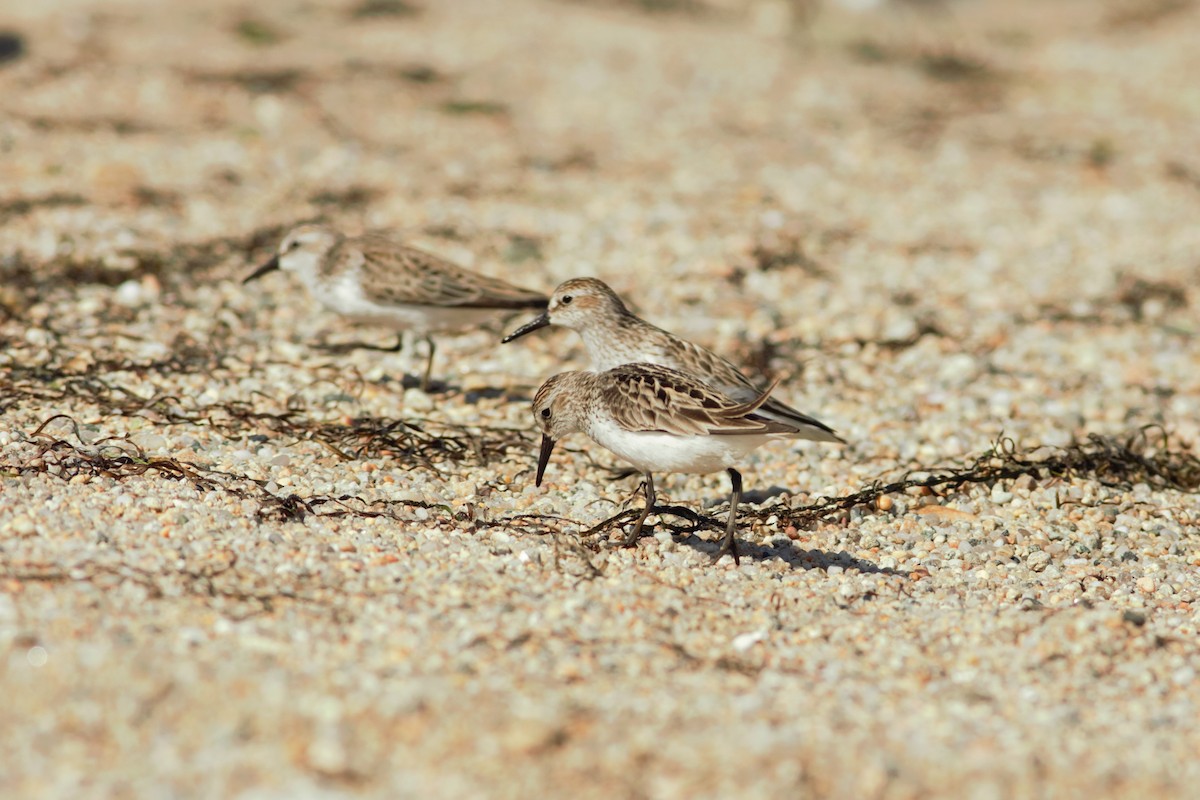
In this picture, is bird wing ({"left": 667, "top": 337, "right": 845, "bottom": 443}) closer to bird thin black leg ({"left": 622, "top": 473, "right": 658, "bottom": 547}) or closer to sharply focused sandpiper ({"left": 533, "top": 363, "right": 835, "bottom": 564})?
sharply focused sandpiper ({"left": 533, "top": 363, "right": 835, "bottom": 564})

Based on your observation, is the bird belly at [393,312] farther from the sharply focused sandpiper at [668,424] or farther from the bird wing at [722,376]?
the sharply focused sandpiper at [668,424]

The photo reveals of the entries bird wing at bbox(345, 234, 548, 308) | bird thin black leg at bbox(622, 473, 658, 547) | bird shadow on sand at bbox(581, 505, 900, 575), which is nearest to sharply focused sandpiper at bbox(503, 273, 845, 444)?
bird wing at bbox(345, 234, 548, 308)

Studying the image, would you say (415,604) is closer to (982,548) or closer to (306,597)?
(306,597)

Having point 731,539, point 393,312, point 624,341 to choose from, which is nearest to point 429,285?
point 393,312

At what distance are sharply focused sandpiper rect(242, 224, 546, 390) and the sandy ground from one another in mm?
398

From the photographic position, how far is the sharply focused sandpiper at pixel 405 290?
829cm

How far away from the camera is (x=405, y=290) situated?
829 cm

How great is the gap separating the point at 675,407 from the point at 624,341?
145 centimetres

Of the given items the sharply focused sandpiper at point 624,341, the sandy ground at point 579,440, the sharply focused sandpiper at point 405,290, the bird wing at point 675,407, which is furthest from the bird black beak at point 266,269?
the bird wing at point 675,407

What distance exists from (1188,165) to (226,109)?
30.6 ft

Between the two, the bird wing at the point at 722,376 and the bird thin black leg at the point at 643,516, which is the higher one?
the bird wing at the point at 722,376

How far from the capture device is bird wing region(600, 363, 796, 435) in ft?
18.9

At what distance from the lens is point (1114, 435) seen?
790cm

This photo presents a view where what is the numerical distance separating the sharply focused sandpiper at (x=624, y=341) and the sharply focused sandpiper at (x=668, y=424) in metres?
0.44
